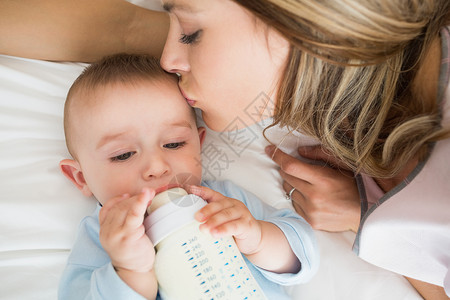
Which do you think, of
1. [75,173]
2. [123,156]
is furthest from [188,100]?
[75,173]

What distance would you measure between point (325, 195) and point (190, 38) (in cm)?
68

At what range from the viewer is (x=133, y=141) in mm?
1057

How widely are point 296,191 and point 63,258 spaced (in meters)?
0.79

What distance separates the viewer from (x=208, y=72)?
104 cm

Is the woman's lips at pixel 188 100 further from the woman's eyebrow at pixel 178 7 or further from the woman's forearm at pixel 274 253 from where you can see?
the woman's forearm at pixel 274 253

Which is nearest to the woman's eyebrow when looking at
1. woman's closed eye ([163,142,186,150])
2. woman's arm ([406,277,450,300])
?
woman's closed eye ([163,142,186,150])

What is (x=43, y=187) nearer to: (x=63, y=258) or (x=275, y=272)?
(x=63, y=258)

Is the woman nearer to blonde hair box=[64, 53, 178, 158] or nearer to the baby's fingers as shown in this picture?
blonde hair box=[64, 53, 178, 158]

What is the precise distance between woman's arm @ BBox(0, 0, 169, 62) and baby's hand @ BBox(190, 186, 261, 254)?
31.0 inches

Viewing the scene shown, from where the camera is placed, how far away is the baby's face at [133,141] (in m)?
1.02

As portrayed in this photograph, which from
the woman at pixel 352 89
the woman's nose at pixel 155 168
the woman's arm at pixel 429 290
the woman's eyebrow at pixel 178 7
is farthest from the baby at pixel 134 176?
the woman's arm at pixel 429 290

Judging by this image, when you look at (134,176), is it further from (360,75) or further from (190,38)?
(360,75)

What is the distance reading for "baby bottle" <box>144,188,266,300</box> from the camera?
76 cm

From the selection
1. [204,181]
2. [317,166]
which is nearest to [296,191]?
[317,166]
